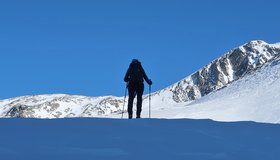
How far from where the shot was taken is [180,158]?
9367 millimetres

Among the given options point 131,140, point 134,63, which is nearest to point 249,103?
point 134,63

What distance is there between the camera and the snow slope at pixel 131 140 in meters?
9.38

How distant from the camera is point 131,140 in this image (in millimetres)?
10680

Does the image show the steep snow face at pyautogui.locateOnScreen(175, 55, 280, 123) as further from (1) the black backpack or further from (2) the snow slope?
(2) the snow slope

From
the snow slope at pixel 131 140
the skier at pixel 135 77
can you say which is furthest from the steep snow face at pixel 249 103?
the snow slope at pixel 131 140

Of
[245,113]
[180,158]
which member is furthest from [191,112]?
[180,158]

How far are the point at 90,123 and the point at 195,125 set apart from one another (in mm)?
2582

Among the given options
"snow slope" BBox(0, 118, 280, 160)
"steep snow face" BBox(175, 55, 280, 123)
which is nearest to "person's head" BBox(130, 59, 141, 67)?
"snow slope" BBox(0, 118, 280, 160)

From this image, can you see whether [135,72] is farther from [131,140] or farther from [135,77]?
[131,140]

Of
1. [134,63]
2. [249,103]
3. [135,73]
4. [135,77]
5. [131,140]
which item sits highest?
[249,103]

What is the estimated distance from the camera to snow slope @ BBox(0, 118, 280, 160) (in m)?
9.38

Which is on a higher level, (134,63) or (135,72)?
(134,63)

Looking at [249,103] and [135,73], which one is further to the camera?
[249,103]

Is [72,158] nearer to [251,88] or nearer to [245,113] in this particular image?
[245,113]
